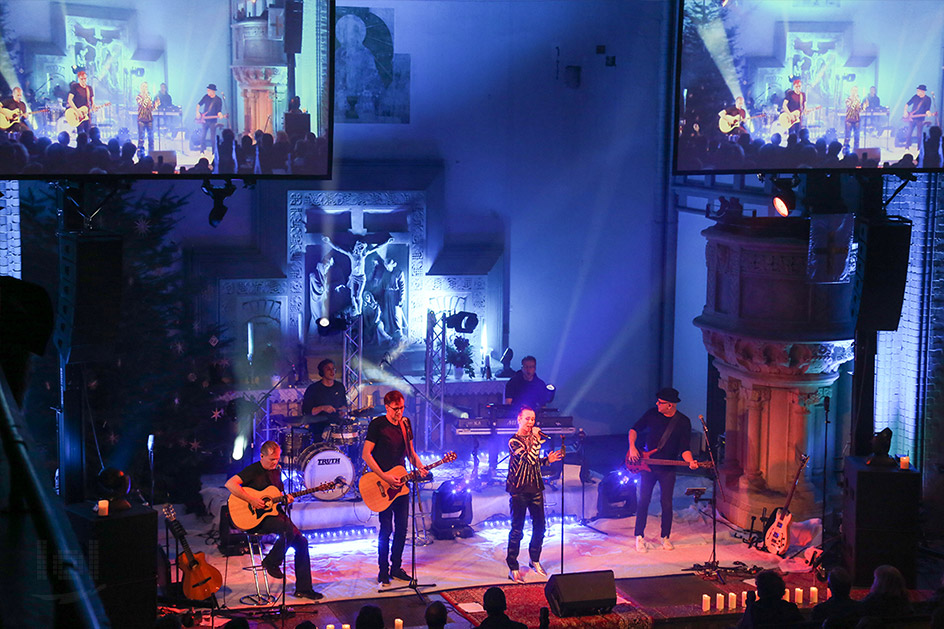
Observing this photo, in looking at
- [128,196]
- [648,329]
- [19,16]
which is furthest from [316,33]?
[648,329]

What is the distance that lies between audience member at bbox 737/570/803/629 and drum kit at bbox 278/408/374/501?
14.4 feet

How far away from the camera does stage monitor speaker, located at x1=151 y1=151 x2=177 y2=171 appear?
8.88 m

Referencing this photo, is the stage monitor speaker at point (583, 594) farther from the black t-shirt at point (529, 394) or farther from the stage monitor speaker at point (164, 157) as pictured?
the stage monitor speaker at point (164, 157)

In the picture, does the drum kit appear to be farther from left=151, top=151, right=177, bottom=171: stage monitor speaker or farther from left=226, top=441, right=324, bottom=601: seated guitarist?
left=151, top=151, right=177, bottom=171: stage monitor speaker

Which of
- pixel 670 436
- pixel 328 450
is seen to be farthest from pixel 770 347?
pixel 328 450

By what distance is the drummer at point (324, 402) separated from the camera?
11.2 m

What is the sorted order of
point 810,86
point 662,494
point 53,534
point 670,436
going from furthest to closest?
point 662,494, point 670,436, point 810,86, point 53,534

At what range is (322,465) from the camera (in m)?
10.5

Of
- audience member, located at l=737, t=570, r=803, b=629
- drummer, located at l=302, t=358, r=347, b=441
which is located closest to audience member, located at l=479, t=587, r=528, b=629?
audience member, located at l=737, t=570, r=803, b=629

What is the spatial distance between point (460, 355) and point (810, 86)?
553 centimetres

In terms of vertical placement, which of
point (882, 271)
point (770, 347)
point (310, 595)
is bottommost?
point (310, 595)

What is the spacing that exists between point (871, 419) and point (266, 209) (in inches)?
280

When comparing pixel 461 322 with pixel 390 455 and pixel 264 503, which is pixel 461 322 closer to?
pixel 390 455

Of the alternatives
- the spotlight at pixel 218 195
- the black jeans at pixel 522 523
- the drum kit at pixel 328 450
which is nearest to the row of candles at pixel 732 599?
the black jeans at pixel 522 523
